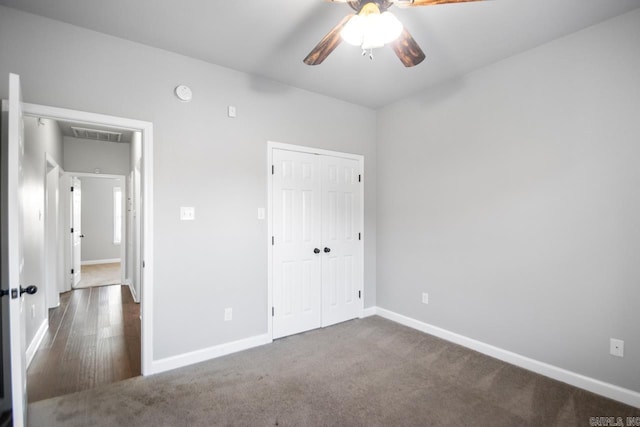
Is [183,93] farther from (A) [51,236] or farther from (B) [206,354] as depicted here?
(A) [51,236]

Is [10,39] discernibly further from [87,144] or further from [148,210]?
[87,144]

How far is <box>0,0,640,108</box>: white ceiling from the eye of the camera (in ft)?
6.71

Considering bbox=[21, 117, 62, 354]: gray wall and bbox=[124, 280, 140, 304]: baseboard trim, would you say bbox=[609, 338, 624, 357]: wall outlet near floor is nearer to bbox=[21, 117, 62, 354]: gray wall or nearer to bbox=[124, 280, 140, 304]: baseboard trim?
bbox=[21, 117, 62, 354]: gray wall

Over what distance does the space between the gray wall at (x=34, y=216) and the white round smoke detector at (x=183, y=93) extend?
1.46 meters

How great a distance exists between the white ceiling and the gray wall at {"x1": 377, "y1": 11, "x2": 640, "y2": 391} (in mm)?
274

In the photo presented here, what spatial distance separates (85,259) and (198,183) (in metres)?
7.13

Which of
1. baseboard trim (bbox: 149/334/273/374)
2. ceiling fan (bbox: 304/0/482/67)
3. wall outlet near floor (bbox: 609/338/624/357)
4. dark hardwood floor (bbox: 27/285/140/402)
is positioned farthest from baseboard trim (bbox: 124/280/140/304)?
wall outlet near floor (bbox: 609/338/624/357)

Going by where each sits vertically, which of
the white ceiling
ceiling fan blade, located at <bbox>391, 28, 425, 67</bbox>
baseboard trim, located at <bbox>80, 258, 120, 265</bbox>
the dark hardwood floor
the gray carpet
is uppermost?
the white ceiling

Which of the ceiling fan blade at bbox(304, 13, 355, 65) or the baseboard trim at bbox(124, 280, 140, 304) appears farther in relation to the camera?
the baseboard trim at bbox(124, 280, 140, 304)

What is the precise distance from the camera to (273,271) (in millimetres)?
3203

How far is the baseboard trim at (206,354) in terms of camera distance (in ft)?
8.45

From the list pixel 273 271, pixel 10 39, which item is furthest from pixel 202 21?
pixel 273 271

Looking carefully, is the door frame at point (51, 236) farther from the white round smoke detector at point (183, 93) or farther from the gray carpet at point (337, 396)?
the gray carpet at point (337, 396)

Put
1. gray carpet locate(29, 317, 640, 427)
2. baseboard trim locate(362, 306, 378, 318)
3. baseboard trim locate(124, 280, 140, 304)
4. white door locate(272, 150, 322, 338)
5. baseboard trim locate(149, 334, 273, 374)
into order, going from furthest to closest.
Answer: baseboard trim locate(124, 280, 140, 304) → baseboard trim locate(362, 306, 378, 318) → white door locate(272, 150, 322, 338) → baseboard trim locate(149, 334, 273, 374) → gray carpet locate(29, 317, 640, 427)
